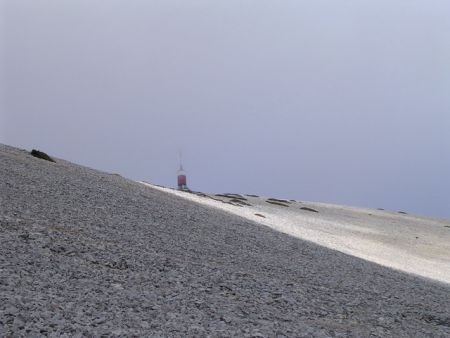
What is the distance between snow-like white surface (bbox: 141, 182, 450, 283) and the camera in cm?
1623

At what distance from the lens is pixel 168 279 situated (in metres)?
7.16

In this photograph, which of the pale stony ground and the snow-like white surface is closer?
the pale stony ground

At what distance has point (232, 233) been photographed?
12.5m

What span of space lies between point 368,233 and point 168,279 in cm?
1849

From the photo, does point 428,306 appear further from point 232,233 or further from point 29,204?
point 29,204

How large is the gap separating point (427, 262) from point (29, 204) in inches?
523

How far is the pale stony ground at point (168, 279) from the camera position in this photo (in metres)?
5.40

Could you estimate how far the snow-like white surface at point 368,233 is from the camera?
1623cm

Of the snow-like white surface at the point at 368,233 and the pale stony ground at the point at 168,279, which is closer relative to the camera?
the pale stony ground at the point at 168,279

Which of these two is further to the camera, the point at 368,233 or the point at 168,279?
the point at 368,233

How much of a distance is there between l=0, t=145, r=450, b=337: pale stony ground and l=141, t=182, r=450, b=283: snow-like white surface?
3.14m

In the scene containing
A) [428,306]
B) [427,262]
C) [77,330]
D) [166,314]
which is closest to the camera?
[77,330]

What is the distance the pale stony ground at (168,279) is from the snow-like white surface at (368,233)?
3.14 m

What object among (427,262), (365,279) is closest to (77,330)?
(365,279)
